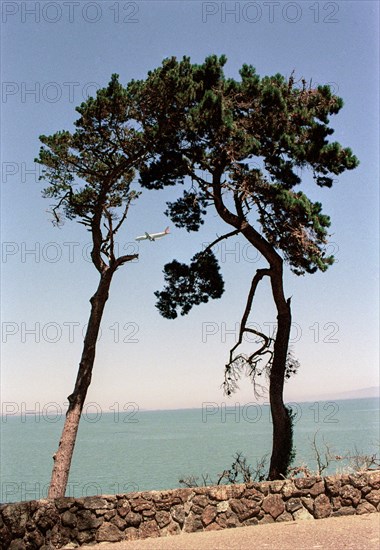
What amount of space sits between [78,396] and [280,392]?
4140 mm

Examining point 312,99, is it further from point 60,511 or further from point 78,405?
point 60,511

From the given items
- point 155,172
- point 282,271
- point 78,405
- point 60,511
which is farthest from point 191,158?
point 60,511

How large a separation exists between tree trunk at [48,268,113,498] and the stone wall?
256 centimetres

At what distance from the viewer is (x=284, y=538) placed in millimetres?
9688

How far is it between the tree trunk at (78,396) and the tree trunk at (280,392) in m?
3.68

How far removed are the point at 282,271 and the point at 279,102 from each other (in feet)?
11.6

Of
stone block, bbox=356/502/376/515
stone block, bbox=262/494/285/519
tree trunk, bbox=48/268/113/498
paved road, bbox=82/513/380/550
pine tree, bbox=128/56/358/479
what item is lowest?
paved road, bbox=82/513/380/550

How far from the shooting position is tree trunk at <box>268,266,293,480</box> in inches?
521

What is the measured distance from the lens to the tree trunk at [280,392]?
43.4 ft

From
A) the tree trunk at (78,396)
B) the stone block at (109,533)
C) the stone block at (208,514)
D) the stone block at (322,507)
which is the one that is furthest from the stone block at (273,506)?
the tree trunk at (78,396)

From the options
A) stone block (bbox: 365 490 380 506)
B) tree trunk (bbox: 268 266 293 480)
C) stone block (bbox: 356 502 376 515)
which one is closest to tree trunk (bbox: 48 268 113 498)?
tree trunk (bbox: 268 266 293 480)

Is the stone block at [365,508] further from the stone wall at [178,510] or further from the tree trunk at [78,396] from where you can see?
the tree trunk at [78,396]

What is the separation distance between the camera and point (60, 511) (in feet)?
32.6

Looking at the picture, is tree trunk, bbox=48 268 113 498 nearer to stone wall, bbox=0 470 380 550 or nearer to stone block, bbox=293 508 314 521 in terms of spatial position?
stone wall, bbox=0 470 380 550
